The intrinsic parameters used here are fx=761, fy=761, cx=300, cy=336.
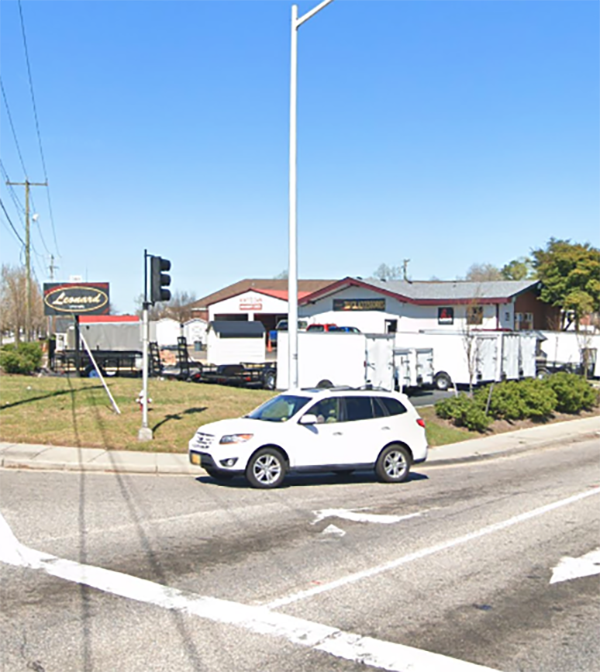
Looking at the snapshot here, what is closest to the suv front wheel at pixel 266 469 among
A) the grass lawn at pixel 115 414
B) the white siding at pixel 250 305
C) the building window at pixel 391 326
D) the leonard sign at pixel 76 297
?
the grass lawn at pixel 115 414

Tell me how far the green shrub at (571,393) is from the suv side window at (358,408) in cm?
1447

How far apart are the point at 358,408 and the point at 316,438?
3.58 ft

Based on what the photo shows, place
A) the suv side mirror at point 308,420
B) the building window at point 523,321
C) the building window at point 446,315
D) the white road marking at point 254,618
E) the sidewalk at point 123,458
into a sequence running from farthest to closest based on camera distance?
the building window at point 523,321
the building window at point 446,315
the sidewalk at point 123,458
the suv side mirror at point 308,420
the white road marking at point 254,618

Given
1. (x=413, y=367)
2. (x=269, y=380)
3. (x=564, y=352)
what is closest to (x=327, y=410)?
(x=413, y=367)

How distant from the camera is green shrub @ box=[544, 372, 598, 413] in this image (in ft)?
86.1

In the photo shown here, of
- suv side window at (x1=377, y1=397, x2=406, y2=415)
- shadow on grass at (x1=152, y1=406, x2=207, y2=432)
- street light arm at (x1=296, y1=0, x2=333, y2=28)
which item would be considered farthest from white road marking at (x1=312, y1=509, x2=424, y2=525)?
street light arm at (x1=296, y1=0, x2=333, y2=28)

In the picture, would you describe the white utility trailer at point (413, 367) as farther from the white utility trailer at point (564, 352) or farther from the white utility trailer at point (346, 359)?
the white utility trailer at point (564, 352)

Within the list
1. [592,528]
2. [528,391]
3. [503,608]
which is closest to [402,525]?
[592,528]

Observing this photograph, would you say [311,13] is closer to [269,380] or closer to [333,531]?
[333,531]

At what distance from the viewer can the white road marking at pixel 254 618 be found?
537cm

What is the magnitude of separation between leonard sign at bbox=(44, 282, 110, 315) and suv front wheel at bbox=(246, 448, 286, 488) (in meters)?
22.8

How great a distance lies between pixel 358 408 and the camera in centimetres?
1352

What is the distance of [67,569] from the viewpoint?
742cm

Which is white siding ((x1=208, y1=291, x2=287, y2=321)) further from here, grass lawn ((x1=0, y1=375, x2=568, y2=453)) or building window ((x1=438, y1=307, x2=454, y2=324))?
grass lawn ((x1=0, y1=375, x2=568, y2=453))
